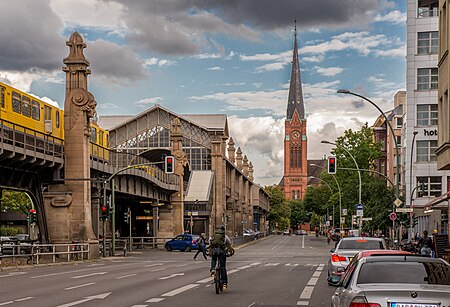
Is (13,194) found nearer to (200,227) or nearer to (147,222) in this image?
(147,222)

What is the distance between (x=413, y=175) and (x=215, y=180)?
38820mm

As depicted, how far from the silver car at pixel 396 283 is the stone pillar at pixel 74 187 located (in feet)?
119

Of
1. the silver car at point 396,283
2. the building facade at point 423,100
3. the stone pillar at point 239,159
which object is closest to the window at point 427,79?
the building facade at point 423,100

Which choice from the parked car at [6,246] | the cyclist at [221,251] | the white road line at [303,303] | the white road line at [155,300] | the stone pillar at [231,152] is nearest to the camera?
the white road line at [303,303]

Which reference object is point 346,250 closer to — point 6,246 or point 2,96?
point 2,96

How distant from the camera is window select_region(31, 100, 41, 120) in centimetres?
4050

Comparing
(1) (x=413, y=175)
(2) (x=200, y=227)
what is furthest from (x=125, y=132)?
(1) (x=413, y=175)

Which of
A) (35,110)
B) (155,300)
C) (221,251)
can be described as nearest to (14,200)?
(35,110)

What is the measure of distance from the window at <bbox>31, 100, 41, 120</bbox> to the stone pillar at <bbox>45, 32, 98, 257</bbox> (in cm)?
434

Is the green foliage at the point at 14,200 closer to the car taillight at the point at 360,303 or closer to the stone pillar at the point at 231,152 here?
the stone pillar at the point at 231,152

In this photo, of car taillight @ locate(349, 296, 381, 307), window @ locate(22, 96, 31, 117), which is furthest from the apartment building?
car taillight @ locate(349, 296, 381, 307)

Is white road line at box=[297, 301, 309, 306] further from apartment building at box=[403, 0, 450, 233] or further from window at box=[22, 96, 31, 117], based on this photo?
apartment building at box=[403, 0, 450, 233]

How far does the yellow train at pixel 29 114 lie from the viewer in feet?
119

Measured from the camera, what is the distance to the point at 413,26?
67.4 meters
